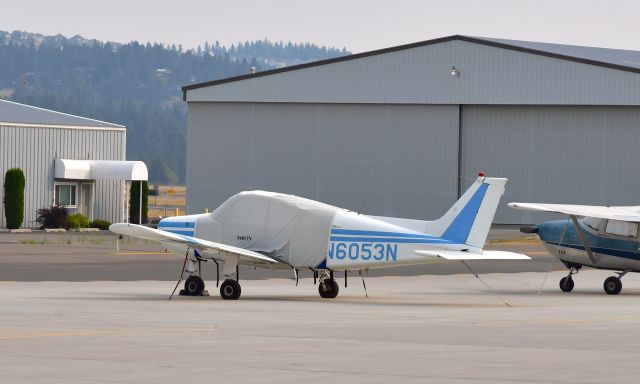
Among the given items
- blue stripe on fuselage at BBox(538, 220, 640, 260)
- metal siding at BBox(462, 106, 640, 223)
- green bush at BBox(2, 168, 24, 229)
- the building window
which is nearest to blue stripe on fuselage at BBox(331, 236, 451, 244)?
blue stripe on fuselage at BBox(538, 220, 640, 260)

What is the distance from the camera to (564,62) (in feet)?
197

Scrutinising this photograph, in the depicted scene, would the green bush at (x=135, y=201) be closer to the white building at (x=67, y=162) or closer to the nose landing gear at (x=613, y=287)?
the white building at (x=67, y=162)

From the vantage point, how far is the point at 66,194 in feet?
211

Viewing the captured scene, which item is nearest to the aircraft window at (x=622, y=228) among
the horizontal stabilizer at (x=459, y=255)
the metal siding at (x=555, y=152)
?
the horizontal stabilizer at (x=459, y=255)

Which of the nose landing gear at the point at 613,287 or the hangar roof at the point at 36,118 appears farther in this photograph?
the hangar roof at the point at 36,118

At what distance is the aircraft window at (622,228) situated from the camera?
28.3 metres

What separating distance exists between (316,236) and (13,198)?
37.9 m

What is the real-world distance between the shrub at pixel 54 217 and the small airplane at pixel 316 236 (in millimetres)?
35602

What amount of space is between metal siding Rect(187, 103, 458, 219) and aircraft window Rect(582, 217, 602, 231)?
33043 millimetres

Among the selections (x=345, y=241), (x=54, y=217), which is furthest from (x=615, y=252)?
(x=54, y=217)

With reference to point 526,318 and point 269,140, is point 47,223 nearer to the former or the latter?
point 269,140

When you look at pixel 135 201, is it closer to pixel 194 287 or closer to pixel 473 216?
pixel 194 287

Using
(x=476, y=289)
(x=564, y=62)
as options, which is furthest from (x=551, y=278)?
(x=564, y=62)

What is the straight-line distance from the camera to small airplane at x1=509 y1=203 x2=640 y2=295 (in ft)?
92.6
